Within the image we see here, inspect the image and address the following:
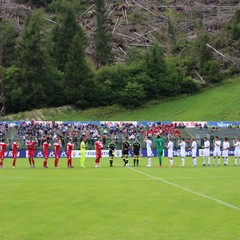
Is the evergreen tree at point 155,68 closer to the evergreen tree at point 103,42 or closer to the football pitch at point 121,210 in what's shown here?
the evergreen tree at point 103,42

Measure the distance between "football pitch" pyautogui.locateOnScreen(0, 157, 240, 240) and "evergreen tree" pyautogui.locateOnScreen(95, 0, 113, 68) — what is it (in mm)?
75335

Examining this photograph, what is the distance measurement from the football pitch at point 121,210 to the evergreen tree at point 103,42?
75.3 m

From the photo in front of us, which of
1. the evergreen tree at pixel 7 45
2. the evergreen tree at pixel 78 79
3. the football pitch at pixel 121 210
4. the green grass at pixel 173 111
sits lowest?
the football pitch at pixel 121 210

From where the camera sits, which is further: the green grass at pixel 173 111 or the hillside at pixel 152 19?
the hillside at pixel 152 19

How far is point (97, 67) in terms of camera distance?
9738cm

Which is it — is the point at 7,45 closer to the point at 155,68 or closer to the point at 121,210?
the point at 155,68

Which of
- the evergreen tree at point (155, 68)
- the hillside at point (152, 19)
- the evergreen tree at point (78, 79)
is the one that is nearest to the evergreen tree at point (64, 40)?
the evergreen tree at point (78, 79)

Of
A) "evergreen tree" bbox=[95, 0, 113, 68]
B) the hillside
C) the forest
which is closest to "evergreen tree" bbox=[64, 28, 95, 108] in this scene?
the forest

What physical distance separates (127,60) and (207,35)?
16298 mm

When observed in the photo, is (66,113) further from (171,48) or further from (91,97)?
(171,48)

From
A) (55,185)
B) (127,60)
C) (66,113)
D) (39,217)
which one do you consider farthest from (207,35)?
(39,217)

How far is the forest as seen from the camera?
81.9m

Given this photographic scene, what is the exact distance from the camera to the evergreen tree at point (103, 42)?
312ft

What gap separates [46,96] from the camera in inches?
3228
